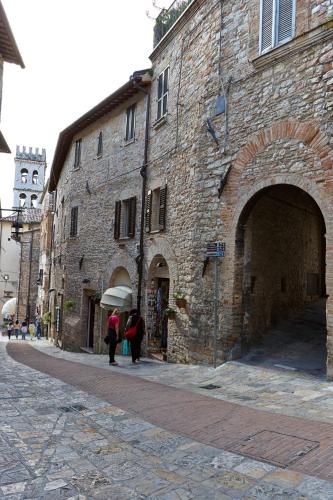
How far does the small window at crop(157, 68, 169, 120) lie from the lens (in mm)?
12820

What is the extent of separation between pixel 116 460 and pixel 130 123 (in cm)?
1241

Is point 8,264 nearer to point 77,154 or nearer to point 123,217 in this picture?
point 77,154

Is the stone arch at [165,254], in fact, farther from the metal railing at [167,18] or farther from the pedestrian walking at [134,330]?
the metal railing at [167,18]

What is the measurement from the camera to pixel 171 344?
11.0 meters

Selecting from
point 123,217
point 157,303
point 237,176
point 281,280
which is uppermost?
point 237,176

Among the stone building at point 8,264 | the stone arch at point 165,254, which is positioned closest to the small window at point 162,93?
the stone arch at point 165,254

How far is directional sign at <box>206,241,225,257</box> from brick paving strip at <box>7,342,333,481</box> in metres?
3.08

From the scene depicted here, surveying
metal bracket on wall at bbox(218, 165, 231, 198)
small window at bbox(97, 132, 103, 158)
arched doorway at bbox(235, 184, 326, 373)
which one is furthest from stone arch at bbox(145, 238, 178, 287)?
→ small window at bbox(97, 132, 103, 158)

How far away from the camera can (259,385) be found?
286 inches

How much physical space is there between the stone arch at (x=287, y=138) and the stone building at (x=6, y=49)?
746cm

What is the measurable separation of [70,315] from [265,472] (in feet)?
51.8

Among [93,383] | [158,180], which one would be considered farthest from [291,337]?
[158,180]

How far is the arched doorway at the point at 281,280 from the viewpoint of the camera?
9055 millimetres

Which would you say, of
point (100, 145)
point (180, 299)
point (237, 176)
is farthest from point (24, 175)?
point (237, 176)
